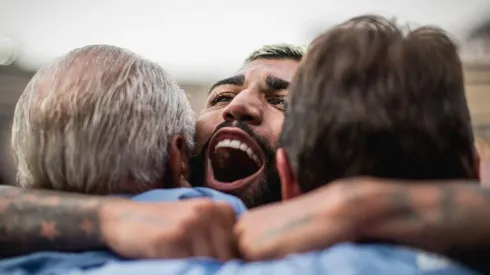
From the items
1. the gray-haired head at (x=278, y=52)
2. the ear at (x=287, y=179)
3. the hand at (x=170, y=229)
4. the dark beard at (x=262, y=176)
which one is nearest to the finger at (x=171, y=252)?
the hand at (x=170, y=229)

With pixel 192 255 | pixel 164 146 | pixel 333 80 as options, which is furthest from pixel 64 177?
pixel 333 80

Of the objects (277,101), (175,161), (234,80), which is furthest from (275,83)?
(175,161)

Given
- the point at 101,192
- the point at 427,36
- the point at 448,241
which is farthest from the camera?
the point at 101,192

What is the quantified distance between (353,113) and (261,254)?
0.30m

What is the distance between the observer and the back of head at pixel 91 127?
1236 mm

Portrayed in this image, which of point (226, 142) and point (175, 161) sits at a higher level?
point (175, 161)

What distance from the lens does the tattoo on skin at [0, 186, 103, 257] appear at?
1115mm

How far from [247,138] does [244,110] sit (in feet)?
0.31

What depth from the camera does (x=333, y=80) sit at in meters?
1.07

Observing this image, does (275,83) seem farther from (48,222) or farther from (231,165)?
(48,222)

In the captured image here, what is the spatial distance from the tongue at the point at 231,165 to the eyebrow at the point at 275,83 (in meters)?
0.26

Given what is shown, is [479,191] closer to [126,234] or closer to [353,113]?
[353,113]

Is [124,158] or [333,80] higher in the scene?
[333,80]

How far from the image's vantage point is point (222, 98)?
7.01 ft
